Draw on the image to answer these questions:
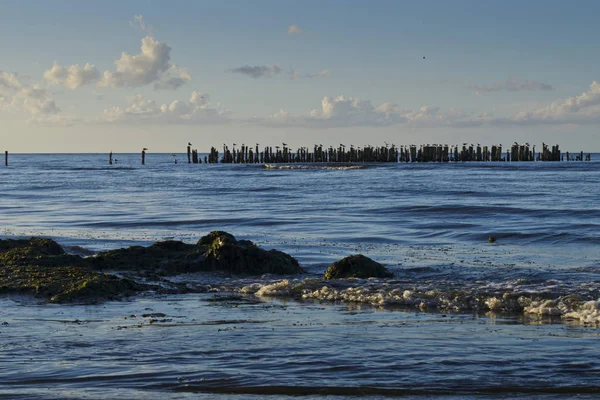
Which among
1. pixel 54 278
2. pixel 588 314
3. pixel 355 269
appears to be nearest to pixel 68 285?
pixel 54 278

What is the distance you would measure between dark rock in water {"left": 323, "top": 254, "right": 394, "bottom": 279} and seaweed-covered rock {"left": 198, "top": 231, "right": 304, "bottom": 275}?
116 centimetres

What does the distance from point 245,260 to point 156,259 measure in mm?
1747

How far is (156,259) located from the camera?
1362cm

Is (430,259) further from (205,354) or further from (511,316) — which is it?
(205,354)

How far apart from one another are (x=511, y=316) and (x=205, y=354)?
4.25 meters

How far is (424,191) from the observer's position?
3975 cm

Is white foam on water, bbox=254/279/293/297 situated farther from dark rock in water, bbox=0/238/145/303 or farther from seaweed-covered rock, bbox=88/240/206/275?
seaweed-covered rock, bbox=88/240/206/275

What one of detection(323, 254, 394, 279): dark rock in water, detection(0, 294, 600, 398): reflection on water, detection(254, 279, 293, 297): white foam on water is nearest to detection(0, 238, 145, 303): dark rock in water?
detection(0, 294, 600, 398): reflection on water

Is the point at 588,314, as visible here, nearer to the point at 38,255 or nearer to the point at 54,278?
the point at 54,278

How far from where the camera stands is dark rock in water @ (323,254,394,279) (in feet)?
39.7

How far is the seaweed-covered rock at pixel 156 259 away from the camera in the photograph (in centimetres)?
1322

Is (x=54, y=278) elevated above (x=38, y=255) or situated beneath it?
situated beneath

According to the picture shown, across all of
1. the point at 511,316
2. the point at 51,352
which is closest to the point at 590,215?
the point at 511,316

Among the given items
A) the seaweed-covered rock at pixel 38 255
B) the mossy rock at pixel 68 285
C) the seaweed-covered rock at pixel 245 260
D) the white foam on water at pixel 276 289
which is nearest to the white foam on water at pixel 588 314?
the white foam on water at pixel 276 289
